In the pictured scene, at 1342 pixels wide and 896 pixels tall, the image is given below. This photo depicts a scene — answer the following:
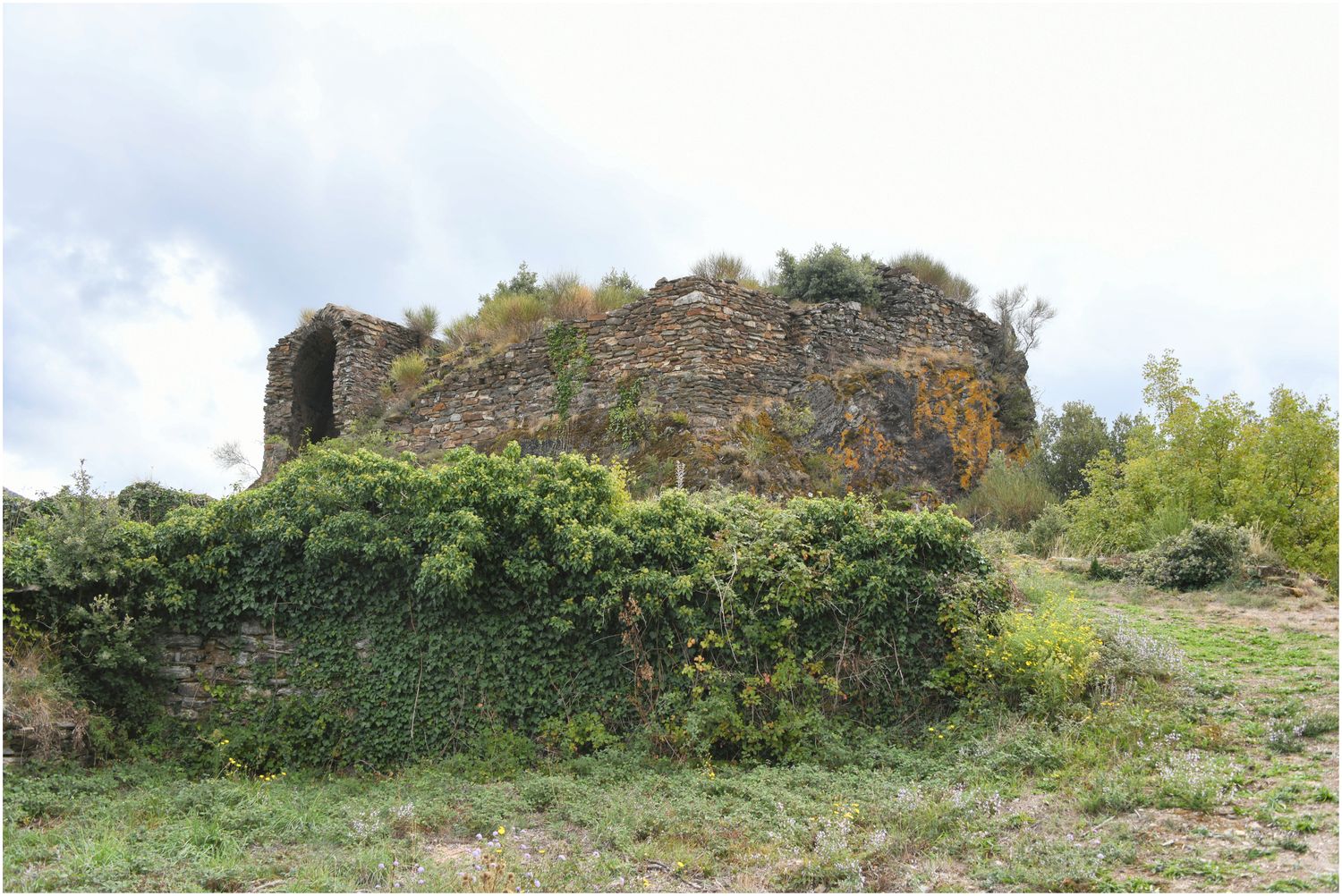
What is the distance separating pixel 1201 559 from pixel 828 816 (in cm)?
759

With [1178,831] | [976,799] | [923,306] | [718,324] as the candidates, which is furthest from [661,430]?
[1178,831]

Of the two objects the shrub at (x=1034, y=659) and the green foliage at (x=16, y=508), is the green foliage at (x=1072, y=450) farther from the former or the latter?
the green foliage at (x=16, y=508)

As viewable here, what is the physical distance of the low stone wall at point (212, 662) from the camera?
877 centimetres

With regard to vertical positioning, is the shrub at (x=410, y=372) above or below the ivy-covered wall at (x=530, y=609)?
above

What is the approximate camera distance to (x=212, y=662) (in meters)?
8.91

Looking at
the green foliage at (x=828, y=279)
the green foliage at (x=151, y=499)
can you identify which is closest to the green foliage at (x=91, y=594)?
the green foliage at (x=151, y=499)

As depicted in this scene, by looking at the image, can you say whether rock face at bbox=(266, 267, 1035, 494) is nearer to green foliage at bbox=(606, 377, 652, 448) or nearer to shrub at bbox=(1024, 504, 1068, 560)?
green foliage at bbox=(606, 377, 652, 448)

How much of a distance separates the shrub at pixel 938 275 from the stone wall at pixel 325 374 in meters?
10.2

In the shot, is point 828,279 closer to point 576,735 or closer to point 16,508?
point 576,735

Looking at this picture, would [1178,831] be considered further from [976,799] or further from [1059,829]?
[976,799]

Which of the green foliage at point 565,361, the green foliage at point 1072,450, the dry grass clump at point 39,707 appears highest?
the green foliage at point 565,361

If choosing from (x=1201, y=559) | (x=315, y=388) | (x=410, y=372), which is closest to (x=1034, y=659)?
(x=1201, y=559)

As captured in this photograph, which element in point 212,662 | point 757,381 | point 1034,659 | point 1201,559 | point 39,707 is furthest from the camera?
point 757,381

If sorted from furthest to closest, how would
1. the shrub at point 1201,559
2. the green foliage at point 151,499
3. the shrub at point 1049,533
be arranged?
the shrub at point 1049,533
the green foliage at point 151,499
the shrub at point 1201,559
